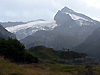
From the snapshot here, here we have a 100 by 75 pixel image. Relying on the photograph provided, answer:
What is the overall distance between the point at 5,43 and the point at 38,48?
146 metres

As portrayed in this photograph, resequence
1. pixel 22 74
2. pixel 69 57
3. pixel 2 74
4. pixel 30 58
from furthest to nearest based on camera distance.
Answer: pixel 69 57 < pixel 30 58 < pixel 22 74 < pixel 2 74

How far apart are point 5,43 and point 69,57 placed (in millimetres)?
142335

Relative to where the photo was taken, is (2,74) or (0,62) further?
(0,62)

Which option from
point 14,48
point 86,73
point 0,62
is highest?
point 14,48

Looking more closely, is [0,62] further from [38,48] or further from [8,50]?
[38,48]

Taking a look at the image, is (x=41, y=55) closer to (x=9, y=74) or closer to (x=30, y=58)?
(x=30, y=58)

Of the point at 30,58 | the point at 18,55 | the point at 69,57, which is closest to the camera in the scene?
the point at 18,55

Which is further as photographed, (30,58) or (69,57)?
(69,57)

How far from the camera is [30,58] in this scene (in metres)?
75.8

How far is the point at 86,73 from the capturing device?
18.6 metres

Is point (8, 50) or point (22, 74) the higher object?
point (8, 50)

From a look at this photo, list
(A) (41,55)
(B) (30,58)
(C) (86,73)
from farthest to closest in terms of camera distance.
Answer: (A) (41,55) → (B) (30,58) → (C) (86,73)

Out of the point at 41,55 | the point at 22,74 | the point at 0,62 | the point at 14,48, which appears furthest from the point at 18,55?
A: the point at 41,55

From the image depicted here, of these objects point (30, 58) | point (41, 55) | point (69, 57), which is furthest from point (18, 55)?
point (69, 57)
